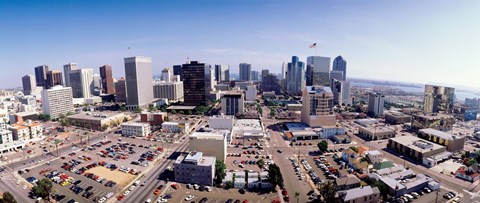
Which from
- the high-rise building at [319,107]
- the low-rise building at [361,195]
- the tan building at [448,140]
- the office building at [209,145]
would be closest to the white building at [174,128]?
the office building at [209,145]

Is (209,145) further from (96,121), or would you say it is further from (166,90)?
(166,90)

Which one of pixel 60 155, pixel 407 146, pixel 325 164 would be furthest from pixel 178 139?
pixel 407 146

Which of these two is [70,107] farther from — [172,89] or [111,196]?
[111,196]

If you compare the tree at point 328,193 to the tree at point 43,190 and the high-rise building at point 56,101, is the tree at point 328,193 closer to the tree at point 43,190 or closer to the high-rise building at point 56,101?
the tree at point 43,190

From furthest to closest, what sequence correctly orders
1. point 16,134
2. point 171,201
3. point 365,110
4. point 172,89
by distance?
point 172,89 < point 365,110 < point 16,134 < point 171,201

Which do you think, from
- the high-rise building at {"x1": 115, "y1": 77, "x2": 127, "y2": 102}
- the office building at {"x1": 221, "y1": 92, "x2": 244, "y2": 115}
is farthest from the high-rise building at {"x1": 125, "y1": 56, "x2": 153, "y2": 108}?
the office building at {"x1": 221, "y1": 92, "x2": 244, "y2": 115}

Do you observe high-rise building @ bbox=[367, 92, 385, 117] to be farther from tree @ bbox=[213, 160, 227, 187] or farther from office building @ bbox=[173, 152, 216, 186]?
office building @ bbox=[173, 152, 216, 186]
